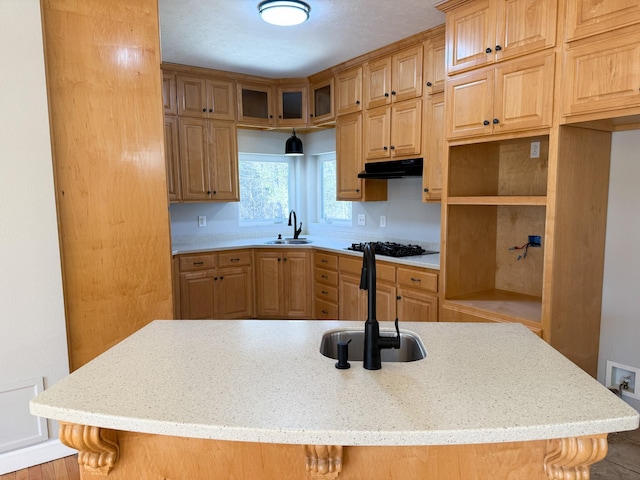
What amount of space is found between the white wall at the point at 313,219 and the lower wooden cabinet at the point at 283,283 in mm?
727

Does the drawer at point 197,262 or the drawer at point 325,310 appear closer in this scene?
the drawer at point 197,262

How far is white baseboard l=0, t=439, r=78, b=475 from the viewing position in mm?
2166

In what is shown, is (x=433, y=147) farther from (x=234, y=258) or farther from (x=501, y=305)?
(x=234, y=258)

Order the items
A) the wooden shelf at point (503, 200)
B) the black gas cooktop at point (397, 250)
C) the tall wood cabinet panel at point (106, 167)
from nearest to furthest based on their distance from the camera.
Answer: the tall wood cabinet panel at point (106, 167)
the wooden shelf at point (503, 200)
the black gas cooktop at point (397, 250)

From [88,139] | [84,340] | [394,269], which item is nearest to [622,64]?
[394,269]

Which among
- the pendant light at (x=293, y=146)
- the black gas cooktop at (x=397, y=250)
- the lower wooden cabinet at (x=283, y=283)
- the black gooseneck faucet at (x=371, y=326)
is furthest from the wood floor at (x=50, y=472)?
the pendant light at (x=293, y=146)

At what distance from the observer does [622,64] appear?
196 centimetres

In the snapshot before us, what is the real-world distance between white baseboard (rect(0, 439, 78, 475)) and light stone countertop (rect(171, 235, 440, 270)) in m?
1.90

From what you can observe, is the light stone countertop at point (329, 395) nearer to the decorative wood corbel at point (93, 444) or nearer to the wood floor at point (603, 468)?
the decorative wood corbel at point (93, 444)

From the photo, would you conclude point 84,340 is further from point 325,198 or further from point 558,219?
point 325,198

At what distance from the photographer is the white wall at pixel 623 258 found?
253 cm

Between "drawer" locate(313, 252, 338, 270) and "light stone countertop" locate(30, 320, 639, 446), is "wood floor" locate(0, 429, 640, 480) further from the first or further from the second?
"drawer" locate(313, 252, 338, 270)

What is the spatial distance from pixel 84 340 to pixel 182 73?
110 inches

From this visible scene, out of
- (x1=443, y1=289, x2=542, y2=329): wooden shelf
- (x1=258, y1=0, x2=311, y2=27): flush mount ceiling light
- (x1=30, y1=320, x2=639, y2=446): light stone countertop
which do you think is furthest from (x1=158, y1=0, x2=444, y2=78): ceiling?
(x1=30, y1=320, x2=639, y2=446): light stone countertop
